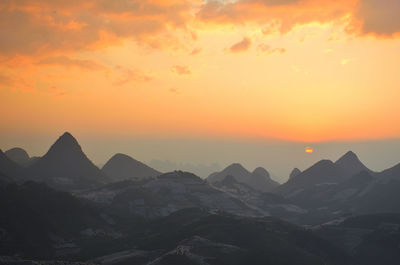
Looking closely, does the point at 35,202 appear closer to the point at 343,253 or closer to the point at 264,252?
the point at 264,252

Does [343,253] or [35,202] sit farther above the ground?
[35,202]

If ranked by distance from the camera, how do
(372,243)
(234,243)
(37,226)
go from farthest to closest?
1. (372,243)
2. (37,226)
3. (234,243)

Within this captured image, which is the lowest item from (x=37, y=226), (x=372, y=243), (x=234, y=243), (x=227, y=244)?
(x=372, y=243)

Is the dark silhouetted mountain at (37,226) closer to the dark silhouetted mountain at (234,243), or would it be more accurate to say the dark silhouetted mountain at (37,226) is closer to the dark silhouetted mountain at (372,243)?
the dark silhouetted mountain at (234,243)

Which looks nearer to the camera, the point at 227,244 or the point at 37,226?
the point at 227,244

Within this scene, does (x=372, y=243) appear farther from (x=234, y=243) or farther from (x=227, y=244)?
(x=227, y=244)

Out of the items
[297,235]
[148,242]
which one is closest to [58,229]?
[148,242]

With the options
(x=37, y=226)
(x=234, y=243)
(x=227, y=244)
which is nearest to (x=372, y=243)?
(x=234, y=243)

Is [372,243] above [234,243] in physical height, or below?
below

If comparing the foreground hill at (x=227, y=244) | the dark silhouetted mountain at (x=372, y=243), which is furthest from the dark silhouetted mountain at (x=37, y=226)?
the dark silhouetted mountain at (x=372, y=243)

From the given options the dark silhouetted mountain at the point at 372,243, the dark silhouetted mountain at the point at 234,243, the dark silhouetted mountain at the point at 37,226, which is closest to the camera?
the dark silhouetted mountain at the point at 234,243

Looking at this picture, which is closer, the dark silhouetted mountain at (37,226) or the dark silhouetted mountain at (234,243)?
the dark silhouetted mountain at (234,243)
